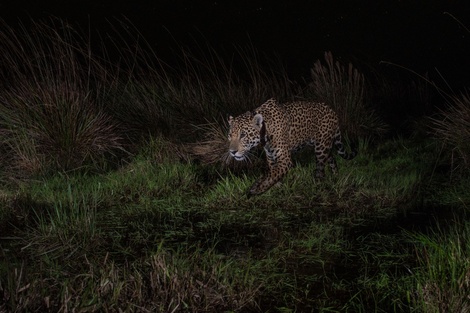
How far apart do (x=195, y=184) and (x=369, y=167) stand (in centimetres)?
160

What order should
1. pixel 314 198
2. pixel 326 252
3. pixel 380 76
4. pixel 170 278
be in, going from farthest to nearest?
pixel 380 76
pixel 314 198
pixel 326 252
pixel 170 278

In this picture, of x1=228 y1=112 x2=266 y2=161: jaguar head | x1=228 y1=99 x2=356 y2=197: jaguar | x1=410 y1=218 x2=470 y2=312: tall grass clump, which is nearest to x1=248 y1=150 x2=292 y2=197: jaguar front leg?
x1=228 y1=99 x2=356 y2=197: jaguar

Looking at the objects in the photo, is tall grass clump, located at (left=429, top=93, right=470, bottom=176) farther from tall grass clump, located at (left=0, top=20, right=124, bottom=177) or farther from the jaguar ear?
tall grass clump, located at (left=0, top=20, right=124, bottom=177)

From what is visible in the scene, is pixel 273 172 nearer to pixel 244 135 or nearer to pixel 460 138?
pixel 244 135

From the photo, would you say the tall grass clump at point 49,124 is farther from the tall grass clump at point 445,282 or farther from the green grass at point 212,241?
the tall grass clump at point 445,282

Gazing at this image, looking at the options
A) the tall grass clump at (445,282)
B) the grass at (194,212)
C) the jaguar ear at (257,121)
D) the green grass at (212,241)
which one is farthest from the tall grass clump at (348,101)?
the tall grass clump at (445,282)

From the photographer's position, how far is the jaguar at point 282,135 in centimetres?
574

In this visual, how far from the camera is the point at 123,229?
4961 mm

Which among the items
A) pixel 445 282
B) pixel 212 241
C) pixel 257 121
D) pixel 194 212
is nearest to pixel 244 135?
pixel 257 121

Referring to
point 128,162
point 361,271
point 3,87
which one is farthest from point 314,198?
point 3,87

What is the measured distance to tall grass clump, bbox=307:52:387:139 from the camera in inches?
320

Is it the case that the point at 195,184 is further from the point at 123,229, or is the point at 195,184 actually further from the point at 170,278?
the point at 170,278

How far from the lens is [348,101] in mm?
8148

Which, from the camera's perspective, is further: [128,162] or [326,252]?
[128,162]
